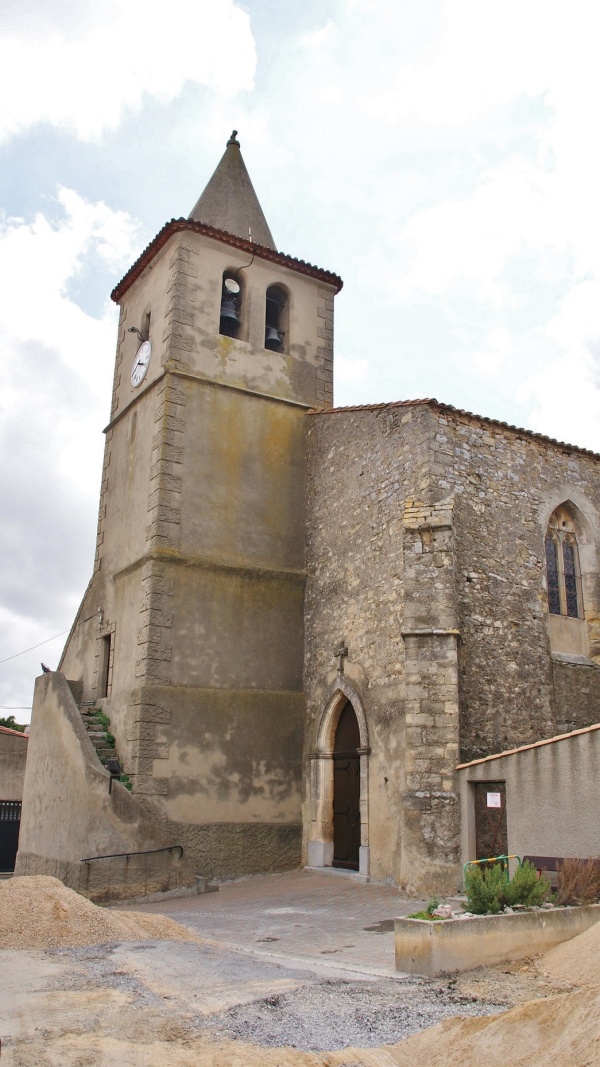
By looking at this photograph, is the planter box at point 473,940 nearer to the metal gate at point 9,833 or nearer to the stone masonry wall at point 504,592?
the stone masonry wall at point 504,592

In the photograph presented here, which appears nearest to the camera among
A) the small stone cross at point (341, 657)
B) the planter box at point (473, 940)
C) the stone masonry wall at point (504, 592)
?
the planter box at point (473, 940)

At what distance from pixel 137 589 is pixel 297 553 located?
3.17 m

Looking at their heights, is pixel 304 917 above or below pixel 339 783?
below

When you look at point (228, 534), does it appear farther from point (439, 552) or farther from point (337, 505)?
point (439, 552)

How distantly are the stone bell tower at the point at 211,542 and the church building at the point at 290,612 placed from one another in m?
0.05

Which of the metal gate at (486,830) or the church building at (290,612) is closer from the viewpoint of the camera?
the metal gate at (486,830)

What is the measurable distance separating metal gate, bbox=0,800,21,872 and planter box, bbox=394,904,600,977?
18.0 metres

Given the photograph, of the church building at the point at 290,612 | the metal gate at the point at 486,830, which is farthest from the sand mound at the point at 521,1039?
the metal gate at the point at 486,830

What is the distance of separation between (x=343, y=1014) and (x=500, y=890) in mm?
2371

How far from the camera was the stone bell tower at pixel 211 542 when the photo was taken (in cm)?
1463

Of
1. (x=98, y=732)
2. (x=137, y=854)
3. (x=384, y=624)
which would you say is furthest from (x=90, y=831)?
(x=384, y=624)

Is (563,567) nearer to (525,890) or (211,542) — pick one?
(211,542)

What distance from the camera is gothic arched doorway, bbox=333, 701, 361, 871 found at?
47.1 ft

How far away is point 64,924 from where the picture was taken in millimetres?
9398
